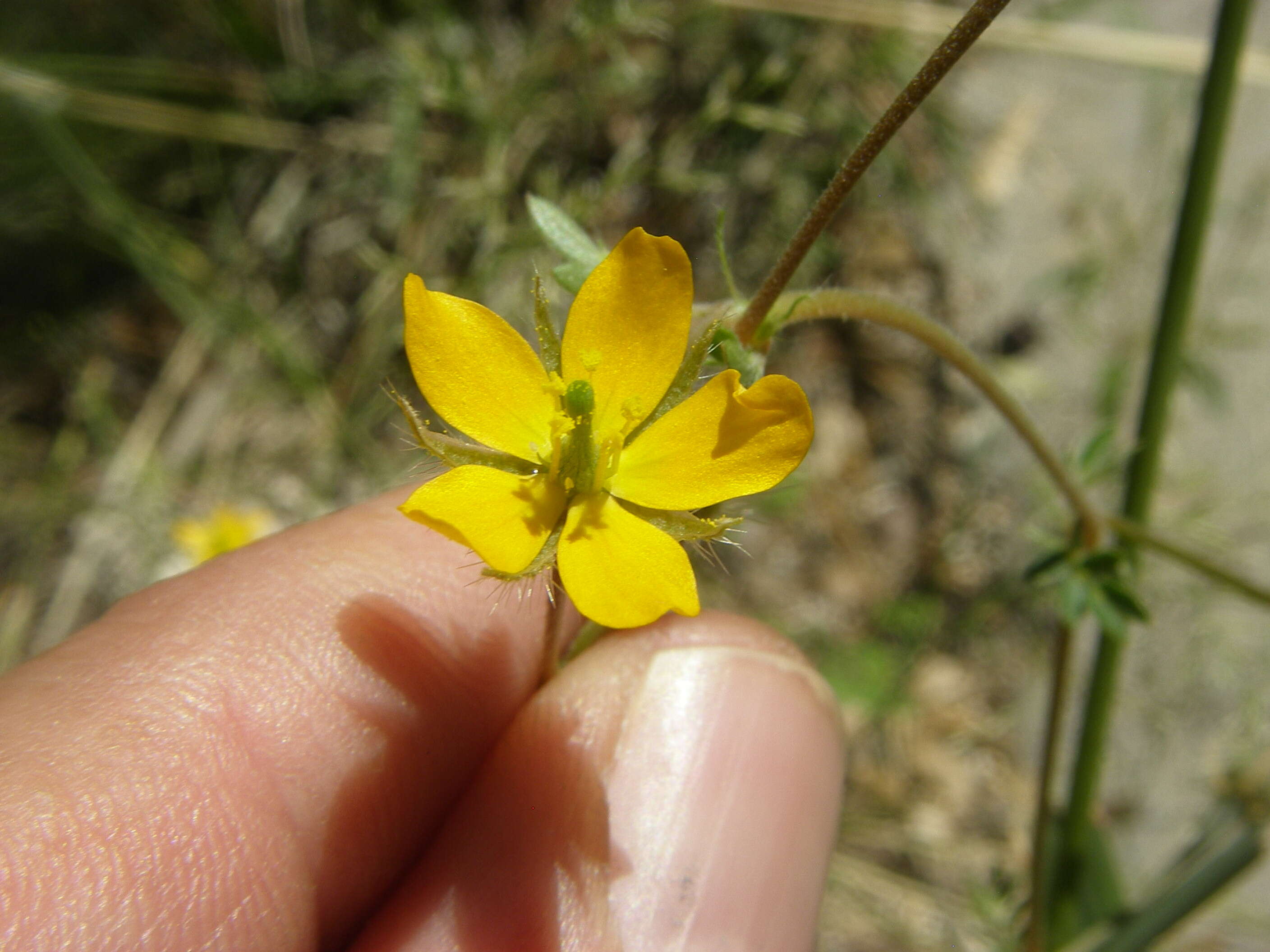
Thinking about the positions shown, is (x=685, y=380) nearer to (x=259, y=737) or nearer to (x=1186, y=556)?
(x=259, y=737)

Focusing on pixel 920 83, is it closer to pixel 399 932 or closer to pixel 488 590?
pixel 488 590

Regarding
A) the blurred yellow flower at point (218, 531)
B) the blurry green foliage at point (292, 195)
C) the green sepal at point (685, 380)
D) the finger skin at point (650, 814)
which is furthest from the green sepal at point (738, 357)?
the blurred yellow flower at point (218, 531)

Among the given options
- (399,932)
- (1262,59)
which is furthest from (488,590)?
(1262,59)

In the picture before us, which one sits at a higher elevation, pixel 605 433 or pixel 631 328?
pixel 631 328

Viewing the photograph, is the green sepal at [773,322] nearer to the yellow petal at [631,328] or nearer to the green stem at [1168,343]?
the yellow petal at [631,328]

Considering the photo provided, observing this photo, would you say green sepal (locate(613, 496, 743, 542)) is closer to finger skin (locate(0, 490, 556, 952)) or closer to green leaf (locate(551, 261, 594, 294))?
finger skin (locate(0, 490, 556, 952))

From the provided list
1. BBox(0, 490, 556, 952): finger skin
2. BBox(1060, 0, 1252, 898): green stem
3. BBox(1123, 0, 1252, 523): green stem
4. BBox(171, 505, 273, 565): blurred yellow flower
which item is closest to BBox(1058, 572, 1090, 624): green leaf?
BBox(1060, 0, 1252, 898): green stem

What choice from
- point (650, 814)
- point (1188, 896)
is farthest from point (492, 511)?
point (1188, 896)
